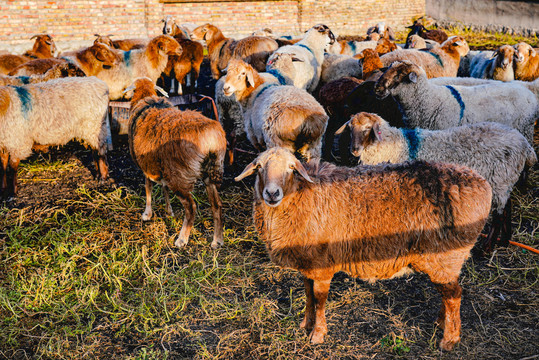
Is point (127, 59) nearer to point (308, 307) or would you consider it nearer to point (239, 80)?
point (239, 80)

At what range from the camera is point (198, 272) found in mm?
4625

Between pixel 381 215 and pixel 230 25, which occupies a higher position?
pixel 230 25

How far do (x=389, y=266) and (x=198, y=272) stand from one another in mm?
2082

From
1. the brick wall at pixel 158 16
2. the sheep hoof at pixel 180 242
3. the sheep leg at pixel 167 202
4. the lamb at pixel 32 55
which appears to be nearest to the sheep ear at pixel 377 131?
the sheep hoof at pixel 180 242

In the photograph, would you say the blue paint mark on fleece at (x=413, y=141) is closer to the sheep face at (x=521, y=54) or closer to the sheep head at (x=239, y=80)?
the sheep head at (x=239, y=80)

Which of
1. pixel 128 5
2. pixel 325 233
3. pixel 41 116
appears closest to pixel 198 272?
pixel 325 233

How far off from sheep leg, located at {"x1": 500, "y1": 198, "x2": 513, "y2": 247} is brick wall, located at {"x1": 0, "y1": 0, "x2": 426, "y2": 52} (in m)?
12.9

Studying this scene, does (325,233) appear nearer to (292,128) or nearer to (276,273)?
(276,273)

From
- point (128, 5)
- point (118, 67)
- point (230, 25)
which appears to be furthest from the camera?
point (230, 25)

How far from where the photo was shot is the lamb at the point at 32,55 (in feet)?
29.1

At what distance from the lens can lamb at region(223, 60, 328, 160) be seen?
5.34 meters

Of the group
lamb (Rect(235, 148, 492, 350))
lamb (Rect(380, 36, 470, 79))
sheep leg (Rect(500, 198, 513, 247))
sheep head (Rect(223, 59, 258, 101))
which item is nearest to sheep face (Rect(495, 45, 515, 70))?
lamb (Rect(380, 36, 470, 79))

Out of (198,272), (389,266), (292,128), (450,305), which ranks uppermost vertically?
(292,128)

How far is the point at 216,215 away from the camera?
5070 millimetres
